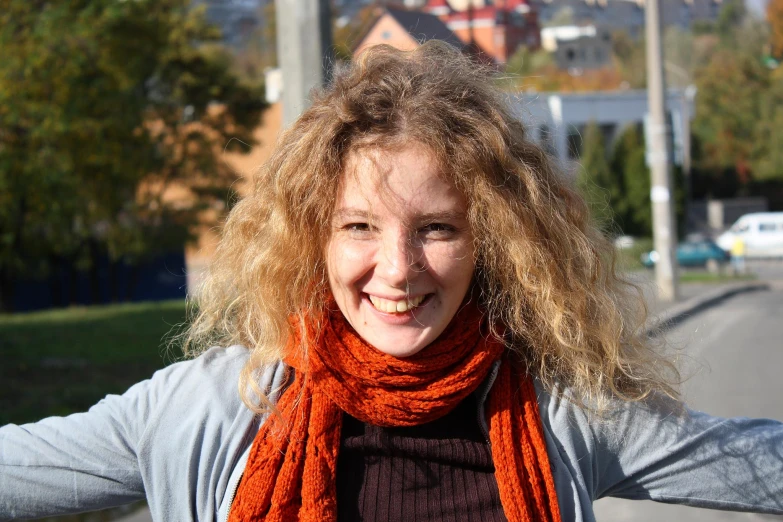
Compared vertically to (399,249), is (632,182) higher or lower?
lower

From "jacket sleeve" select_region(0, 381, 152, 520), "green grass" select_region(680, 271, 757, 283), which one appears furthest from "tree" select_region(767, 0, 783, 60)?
"jacket sleeve" select_region(0, 381, 152, 520)

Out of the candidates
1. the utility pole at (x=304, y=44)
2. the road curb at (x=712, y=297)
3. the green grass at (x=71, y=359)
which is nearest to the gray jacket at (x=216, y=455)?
the utility pole at (x=304, y=44)

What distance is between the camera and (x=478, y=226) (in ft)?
6.36

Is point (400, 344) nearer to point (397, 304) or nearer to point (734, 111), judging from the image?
point (397, 304)

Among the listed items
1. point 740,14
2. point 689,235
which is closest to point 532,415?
point 689,235

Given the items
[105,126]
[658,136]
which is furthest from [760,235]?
[105,126]

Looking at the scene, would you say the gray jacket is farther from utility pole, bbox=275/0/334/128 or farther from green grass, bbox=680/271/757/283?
green grass, bbox=680/271/757/283

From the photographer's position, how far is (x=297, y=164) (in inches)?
78.0

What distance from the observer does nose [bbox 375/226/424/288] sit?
185 cm

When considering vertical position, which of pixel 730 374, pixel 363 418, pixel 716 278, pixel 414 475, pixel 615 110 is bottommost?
pixel 716 278

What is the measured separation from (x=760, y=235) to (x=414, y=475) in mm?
36773

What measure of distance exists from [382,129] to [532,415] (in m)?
0.65

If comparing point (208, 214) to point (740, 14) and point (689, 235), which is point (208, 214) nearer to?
point (689, 235)

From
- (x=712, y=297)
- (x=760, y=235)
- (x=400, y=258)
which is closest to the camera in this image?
(x=400, y=258)
